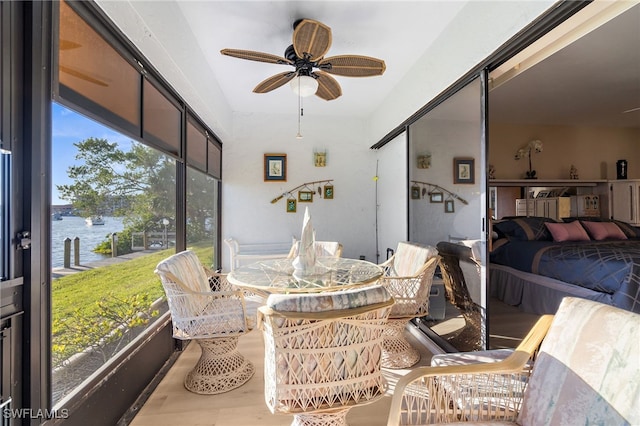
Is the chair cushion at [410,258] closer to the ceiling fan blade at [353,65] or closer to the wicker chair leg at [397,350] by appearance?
the wicker chair leg at [397,350]

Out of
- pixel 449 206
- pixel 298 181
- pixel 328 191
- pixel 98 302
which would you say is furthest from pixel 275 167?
pixel 98 302

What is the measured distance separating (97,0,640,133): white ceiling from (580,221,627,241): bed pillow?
1689mm

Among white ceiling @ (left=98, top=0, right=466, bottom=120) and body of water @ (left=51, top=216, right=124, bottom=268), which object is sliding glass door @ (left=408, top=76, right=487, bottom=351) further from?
body of water @ (left=51, top=216, right=124, bottom=268)

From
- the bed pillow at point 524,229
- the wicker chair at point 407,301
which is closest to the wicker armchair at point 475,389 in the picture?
the wicker chair at point 407,301

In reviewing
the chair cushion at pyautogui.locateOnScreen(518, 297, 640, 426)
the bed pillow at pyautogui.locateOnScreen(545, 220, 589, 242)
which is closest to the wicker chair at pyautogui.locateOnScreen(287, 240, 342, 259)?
the chair cushion at pyautogui.locateOnScreen(518, 297, 640, 426)

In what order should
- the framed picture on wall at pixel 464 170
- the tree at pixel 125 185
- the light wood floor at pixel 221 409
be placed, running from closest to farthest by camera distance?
the tree at pixel 125 185
the light wood floor at pixel 221 409
the framed picture on wall at pixel 464 170

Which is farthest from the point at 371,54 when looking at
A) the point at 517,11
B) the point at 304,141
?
the point at 304,141

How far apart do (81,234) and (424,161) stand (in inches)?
111

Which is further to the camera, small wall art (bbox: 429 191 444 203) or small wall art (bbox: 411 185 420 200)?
small wall art (bbox: 411 185 420 200)

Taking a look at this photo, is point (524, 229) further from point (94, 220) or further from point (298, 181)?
point (94, 220)

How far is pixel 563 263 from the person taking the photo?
9.81 ft

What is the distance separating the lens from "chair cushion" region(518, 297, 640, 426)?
84cm

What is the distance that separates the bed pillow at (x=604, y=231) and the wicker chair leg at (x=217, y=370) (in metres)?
4.61

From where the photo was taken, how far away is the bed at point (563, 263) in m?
2.46
